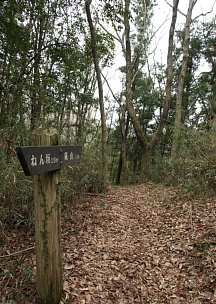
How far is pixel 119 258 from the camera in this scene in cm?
349

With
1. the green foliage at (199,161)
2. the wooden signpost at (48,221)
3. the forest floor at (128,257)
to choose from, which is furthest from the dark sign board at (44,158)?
the green foliage at (199,161)

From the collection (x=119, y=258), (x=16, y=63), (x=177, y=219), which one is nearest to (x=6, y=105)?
(x=16, y=63)

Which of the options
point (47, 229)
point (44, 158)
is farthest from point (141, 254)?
point (44, 158)

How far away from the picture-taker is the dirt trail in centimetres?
276

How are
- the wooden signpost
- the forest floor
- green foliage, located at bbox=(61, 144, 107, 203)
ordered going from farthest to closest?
green foliage, located at bbox=(61, 144, 107, 203), the forest floor, the wooden signpost

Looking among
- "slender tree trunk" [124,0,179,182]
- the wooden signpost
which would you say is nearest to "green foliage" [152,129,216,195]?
"slender tree trunk" [124,0,179,182]

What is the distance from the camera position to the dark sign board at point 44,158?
1.65 meters

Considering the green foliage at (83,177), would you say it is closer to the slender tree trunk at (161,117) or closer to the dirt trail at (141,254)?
the dirt trail at (141,254)

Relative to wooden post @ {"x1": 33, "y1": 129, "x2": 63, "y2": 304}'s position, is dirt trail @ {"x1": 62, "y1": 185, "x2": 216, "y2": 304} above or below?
below

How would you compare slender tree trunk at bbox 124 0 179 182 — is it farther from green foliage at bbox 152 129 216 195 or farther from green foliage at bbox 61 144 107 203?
green foliage at bbox 61 144 107 203

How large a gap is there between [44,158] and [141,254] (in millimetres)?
2563

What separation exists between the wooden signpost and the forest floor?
0.89ft

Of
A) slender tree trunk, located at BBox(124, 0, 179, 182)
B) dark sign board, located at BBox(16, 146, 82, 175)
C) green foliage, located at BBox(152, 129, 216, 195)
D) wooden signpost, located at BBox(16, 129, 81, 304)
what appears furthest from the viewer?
slender tree trunk, located at BBox(124, 0, 179, 182)

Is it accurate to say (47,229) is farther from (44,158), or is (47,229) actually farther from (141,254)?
(141,254)
